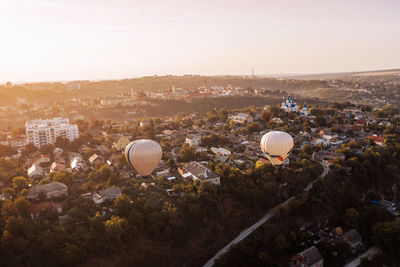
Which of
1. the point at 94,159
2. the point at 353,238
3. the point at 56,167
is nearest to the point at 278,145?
the point at 353,238

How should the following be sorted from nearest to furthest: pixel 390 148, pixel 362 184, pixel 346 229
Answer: pixel 346 229
pixel 362 184
pixel 390 148

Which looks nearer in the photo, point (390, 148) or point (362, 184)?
point (362, 184)

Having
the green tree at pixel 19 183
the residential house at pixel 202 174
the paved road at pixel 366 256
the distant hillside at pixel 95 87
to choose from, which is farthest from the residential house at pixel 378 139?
the distant hillside at pixel 95 87

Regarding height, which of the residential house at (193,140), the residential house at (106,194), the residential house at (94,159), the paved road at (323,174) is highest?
the residential house at (193,140)

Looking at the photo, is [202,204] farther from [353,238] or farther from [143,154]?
[353,238]

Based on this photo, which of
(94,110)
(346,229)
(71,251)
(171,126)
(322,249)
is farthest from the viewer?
(94,110)

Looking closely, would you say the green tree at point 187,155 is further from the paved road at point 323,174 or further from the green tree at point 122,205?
the paved road at point 323,174

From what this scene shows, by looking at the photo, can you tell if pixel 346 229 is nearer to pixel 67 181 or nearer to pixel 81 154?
pixel 67 181

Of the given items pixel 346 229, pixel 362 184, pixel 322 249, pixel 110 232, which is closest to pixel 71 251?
pixel 110 232
